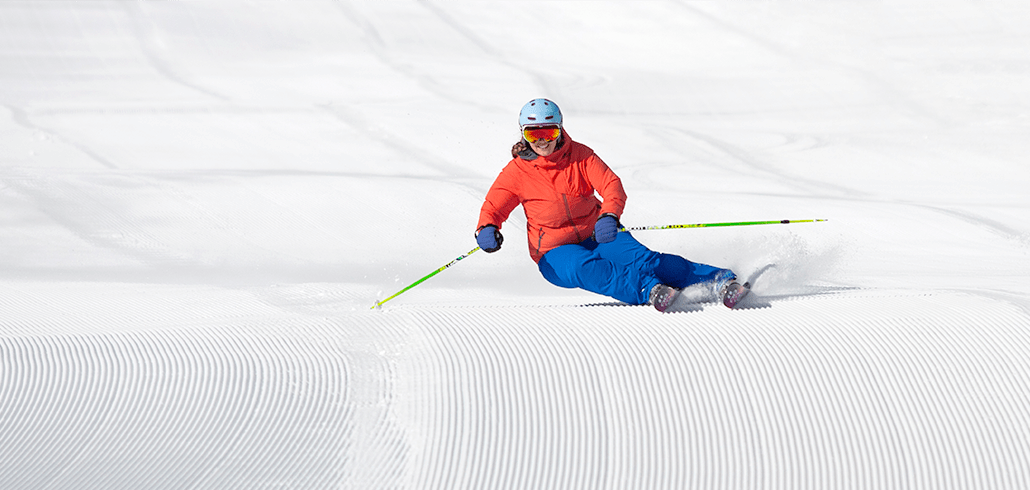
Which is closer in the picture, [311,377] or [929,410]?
[929,410]

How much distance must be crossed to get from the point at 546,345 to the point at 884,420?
98 centimetres

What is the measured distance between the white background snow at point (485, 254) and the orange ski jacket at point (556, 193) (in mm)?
419

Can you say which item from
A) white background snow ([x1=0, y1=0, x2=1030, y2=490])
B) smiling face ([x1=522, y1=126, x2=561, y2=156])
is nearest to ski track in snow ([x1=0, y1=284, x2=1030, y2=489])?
white background snow ([x1=0, y1=0, x2=1030, y2=490])

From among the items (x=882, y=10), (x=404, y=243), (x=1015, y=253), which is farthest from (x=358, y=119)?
(x=882, y=10)

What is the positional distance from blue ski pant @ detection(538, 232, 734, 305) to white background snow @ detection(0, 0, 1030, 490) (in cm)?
13

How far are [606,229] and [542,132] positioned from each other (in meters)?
0.46

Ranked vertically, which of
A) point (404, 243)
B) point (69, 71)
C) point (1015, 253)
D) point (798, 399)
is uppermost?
point (798, 399)

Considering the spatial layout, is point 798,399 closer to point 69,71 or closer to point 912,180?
point 912,180

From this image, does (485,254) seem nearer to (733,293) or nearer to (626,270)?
(626,270)

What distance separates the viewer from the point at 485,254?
5.32 metres

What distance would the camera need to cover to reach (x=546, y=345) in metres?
2.69

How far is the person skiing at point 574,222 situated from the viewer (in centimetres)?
334

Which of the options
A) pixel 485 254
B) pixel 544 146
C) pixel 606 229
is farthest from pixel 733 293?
pixel 485 254

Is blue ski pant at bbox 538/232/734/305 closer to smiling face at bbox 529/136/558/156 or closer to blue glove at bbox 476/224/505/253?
blue glove at bbox 476/224/505/253
